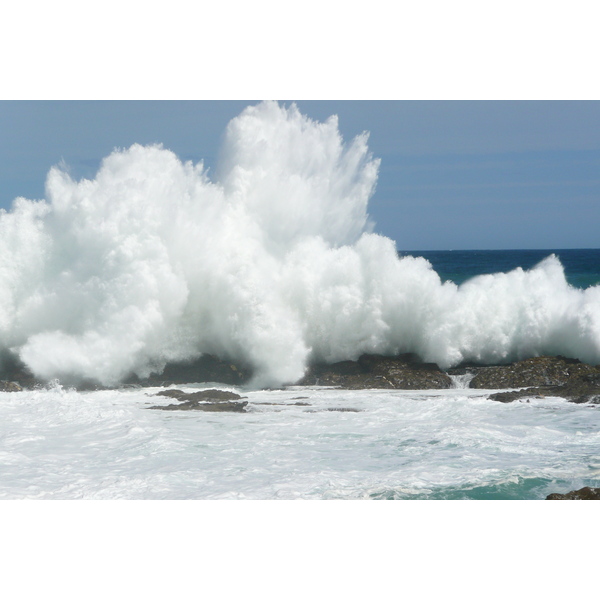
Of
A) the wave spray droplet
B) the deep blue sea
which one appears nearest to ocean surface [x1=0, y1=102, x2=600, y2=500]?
the wave spray droplet

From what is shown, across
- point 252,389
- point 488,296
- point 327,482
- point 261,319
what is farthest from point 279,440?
point 488,296

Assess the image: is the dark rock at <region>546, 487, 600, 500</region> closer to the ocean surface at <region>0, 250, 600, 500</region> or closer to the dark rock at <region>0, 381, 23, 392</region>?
the ocean surface at <region>0, 250, 600, 500</region>

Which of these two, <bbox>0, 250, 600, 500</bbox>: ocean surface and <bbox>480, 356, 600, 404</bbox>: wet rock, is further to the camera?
<bbox>480, 356, 600, 404</bbox>: wet rock

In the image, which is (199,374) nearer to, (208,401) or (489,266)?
(208,401)

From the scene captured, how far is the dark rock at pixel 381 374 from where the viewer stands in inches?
440

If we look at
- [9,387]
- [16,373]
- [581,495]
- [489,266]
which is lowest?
[581,495]

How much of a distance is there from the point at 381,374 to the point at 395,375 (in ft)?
0.78

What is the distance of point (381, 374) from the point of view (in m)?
11.6

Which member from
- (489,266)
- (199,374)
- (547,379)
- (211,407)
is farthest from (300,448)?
(489,266)

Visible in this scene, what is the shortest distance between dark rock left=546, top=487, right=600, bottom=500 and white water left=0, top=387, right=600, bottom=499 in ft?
1.06

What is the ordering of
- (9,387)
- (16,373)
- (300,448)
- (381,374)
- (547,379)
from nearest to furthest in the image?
(300,448)
(9,387)
(547,379)
(16,373)
(381,374)

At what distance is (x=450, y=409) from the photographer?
9172mm

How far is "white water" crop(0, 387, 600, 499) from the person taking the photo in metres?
6.01

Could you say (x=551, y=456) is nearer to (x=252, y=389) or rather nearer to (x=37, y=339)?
(x=252, y=389)
